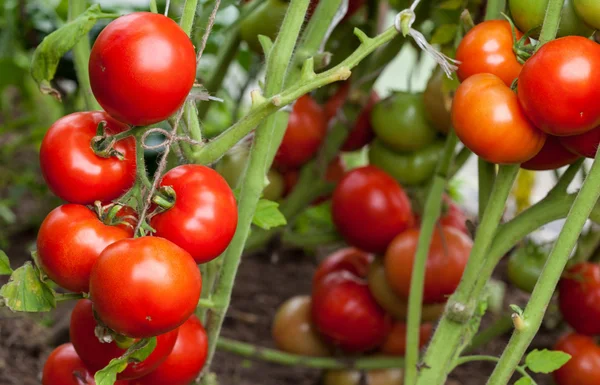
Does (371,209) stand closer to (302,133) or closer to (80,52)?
(302,133)

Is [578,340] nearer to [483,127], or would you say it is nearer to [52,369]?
[483,127]

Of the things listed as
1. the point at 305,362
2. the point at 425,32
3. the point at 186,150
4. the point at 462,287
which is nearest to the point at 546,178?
the point at 425,32

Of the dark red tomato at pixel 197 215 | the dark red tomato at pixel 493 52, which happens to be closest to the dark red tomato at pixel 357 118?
the dark red tomato at pixel 493 52

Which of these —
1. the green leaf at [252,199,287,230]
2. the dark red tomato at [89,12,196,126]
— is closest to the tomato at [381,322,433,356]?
the green leaf at [252,199,287,230]

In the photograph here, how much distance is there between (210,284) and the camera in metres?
0.74

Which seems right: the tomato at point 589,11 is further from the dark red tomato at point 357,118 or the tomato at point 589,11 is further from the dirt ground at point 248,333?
the dirt ground at point 248,333

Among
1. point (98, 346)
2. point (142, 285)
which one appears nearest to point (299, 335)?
point (98, 346)

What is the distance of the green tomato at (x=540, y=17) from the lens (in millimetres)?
629

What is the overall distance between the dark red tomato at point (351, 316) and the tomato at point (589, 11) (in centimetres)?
58

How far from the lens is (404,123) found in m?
1.05

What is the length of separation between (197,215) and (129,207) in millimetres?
57

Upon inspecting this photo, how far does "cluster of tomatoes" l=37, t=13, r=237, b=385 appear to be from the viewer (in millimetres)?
500

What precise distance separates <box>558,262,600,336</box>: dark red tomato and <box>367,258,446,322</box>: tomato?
0.16m

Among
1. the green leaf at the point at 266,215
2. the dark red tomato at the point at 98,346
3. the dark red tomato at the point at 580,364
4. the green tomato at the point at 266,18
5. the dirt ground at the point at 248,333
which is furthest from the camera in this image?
the dirt ground at the point at 248,333
